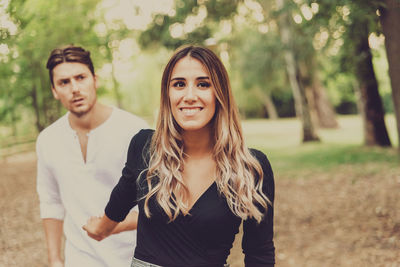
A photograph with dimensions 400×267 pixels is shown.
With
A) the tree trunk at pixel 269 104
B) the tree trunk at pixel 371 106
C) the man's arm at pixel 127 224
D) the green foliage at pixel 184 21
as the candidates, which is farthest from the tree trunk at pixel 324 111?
the man's arm at pixel 127 224

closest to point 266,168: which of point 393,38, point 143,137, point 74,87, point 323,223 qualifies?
point 143,137

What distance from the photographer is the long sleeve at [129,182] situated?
80.3 inches

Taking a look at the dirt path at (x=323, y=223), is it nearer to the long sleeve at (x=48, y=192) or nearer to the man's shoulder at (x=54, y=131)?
the long sleeve at (x=48, y=192)

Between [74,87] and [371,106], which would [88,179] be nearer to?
[74,87]

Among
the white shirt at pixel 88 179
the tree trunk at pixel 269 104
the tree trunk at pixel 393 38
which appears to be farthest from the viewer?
the tree trunk at pixel 269 104

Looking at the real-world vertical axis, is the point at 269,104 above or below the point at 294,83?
below

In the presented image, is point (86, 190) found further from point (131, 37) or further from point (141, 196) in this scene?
point (131, 37)

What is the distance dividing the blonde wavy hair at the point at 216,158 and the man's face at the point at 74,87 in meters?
0.80

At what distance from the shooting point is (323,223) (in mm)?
8242

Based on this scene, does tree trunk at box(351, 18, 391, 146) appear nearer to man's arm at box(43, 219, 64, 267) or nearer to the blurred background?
the blurred background

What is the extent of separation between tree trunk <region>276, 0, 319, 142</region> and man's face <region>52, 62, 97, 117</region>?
16.5 meters

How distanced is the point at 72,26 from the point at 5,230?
4.90m

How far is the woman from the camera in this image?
183 cm

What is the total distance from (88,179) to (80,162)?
0.40ft
